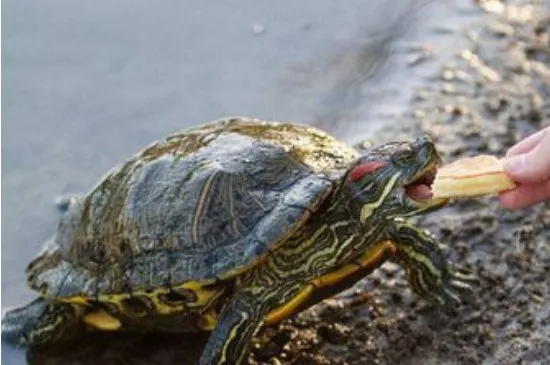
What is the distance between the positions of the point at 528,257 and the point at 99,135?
225cm

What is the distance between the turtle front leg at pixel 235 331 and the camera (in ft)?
11.6

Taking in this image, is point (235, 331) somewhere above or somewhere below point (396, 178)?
below

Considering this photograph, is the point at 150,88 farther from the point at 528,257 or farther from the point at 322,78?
the point at 528,257

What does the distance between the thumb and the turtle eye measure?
0.94ft

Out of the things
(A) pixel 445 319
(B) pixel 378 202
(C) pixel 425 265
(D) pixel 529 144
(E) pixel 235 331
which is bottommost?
(A) pixel 445 319

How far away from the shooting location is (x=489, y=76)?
546 cm

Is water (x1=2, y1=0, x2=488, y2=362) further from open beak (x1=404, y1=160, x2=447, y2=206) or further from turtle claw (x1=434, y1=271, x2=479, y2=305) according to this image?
open beak (x1=404, y1=160, x2=447, y2=206)

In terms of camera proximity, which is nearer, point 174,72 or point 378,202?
point 378,202

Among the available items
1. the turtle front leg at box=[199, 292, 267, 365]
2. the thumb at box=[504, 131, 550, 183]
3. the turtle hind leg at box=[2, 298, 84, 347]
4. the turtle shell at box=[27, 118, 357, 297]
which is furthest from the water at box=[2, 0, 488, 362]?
the thumb at box=[504, 131, 550, 183]

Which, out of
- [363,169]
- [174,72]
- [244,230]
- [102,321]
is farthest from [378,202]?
[174,72]

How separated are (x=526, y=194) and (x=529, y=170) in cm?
25

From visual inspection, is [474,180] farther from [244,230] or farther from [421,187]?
[244,230]

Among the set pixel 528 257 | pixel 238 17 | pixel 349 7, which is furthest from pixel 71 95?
pixel 528 257

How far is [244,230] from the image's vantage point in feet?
11.6
